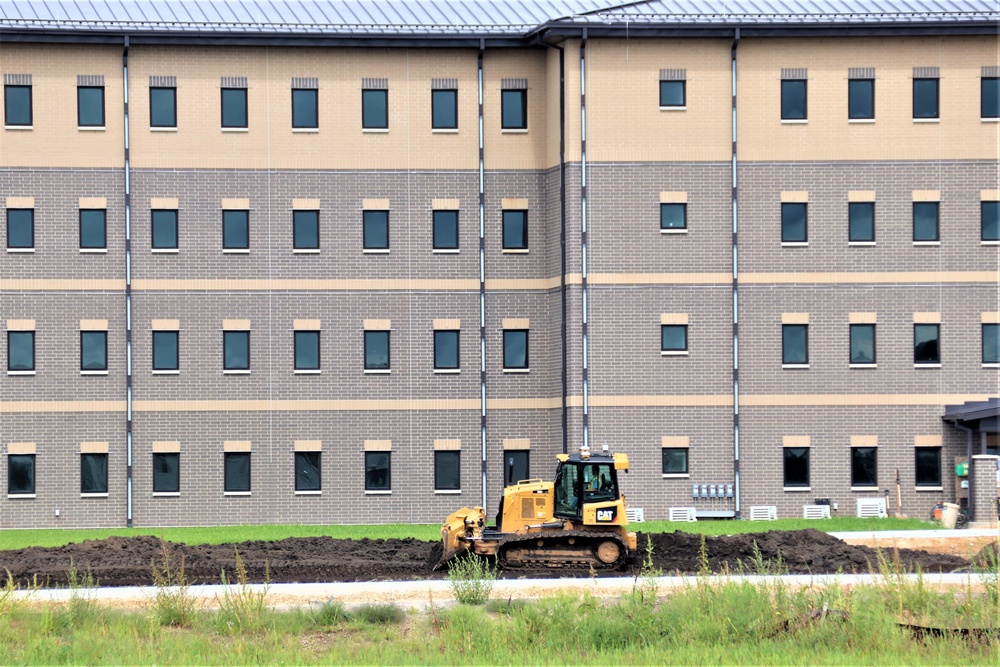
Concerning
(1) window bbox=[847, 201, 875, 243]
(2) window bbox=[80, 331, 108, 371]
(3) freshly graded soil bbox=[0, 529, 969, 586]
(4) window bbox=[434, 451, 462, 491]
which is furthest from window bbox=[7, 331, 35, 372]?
(1) window bbox=[847, 201, 875, 243]

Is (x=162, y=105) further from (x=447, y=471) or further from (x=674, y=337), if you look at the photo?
(x=674, y=337)

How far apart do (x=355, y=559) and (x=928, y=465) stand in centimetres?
1911

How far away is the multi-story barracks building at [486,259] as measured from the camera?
38375mm

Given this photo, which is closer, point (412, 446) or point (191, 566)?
point (191, 566)

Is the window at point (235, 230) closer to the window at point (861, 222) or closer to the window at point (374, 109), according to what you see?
the window at point (374, 109)

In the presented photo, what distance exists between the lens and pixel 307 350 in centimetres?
3950

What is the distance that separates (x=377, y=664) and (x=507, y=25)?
2744 cm

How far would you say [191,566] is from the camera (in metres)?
25.7

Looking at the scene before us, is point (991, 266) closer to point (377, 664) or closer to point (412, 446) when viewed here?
point (412, 446)

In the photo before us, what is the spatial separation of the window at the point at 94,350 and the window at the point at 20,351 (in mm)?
1415

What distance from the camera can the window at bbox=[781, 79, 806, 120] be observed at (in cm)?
3903

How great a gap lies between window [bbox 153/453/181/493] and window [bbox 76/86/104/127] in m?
9.94

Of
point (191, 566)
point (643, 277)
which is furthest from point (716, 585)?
point (643, 277)

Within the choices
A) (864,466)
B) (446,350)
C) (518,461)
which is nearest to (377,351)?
(446,350)
